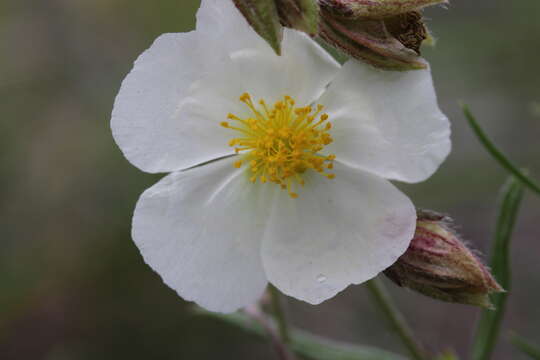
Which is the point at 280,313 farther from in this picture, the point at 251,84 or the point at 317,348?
the point at 251,84

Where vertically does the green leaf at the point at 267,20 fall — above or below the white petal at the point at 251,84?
above

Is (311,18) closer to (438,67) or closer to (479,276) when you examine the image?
(479,276)

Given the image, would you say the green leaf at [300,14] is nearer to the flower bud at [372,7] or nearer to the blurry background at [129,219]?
the flower bud at [372,7]

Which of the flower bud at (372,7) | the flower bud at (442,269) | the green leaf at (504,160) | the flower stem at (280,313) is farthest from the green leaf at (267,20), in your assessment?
the flower stem at (280,313)

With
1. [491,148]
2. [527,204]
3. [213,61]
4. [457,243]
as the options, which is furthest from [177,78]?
[527,204]

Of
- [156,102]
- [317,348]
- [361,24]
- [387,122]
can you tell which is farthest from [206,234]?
[317,348]

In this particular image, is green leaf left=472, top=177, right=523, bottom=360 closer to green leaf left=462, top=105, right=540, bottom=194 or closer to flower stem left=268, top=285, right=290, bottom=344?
green leaf left=462, top=105, right=540, bottom=194

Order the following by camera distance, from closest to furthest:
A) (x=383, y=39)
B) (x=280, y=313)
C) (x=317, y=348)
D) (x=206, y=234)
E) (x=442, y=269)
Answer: (x=383, y=39)
(x=442, y=269)
(x=206, y=234)
(x=280, y=313)
(x=317, y=348)

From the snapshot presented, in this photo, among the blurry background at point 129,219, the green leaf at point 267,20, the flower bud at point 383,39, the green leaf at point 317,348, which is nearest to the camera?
the green leaf at point 267,20
